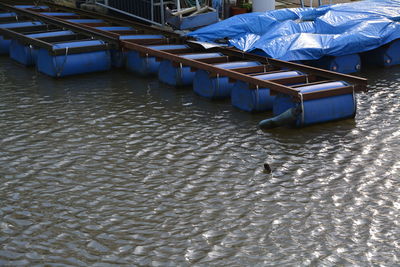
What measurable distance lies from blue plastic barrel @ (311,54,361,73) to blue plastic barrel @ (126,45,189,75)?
13.8 feet

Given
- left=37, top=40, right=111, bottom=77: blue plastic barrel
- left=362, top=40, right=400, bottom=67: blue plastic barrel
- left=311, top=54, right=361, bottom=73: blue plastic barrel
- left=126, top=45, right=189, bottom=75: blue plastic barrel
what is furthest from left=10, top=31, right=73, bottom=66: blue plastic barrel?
left=362, top=40, right=400, bottom=67: blue plastic barrel

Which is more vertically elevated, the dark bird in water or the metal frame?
the metal frame

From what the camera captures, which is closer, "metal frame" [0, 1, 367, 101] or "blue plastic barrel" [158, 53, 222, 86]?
"metal frame" [0, 1, 367, 101]

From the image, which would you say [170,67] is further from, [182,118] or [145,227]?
[145,227]

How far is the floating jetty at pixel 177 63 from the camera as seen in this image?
1348cm

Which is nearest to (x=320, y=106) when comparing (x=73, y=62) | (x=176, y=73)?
(x=176, y=73)

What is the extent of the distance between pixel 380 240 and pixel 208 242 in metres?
2.39

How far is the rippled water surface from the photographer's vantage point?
27.6 ft

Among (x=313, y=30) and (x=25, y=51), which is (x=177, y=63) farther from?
(x=25, y=51)

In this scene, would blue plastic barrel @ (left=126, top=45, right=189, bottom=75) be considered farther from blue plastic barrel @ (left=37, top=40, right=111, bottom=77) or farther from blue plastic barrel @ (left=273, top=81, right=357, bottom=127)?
blue plastic barrel @ (left=273, top=81, right=357, bottom=127)

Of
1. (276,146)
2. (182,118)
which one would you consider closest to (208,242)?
(276,146)

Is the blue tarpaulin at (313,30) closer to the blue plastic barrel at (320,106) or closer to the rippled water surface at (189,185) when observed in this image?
the rippled water surface at (189,185)

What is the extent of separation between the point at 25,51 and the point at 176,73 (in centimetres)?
564

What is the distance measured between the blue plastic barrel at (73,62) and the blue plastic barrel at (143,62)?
0.68 meters
